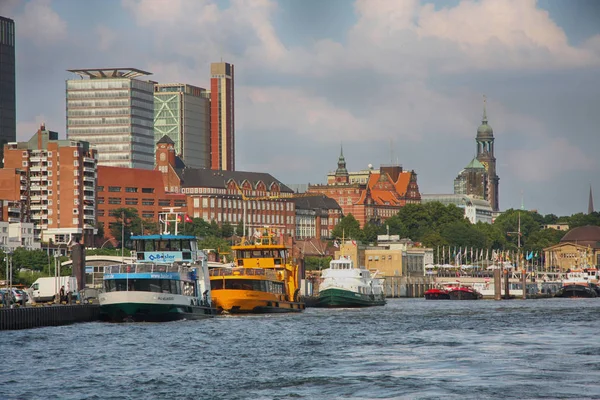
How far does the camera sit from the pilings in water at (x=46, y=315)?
100 metres

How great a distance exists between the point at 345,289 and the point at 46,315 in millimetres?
64997

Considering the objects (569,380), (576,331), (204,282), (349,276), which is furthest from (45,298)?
(569,380)

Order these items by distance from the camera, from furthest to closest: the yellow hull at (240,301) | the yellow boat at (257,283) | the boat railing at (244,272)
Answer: the boat railing at (244,272) → the yellow boat at (257,283) → the yellow hull at (240,301)

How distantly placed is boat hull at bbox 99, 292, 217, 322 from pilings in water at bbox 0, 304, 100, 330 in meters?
3.19

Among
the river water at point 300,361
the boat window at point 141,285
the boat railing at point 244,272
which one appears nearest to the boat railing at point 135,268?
the boat window at point 141,285

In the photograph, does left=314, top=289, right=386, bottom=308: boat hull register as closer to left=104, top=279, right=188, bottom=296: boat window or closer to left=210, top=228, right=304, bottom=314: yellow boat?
left=210, top=228, right=304, bottom=314: yellow boat

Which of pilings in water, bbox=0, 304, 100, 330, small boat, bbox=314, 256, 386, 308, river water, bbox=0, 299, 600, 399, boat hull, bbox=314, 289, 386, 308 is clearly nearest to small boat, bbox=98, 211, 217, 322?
river water, bbox=0, 299, 600, 399

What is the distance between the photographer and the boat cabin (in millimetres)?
117875

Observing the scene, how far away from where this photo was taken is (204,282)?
399 ft

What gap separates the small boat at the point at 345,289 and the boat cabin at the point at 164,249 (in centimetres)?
4930

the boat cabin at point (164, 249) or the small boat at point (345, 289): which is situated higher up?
the boat cabin at point (164, 249)

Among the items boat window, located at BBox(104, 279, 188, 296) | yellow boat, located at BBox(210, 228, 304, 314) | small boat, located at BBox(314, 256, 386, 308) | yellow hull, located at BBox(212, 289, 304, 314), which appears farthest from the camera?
small boat, located at BBox(314, 256, 386, 308)

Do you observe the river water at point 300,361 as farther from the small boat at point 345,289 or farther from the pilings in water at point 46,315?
the small boat at point 345,289

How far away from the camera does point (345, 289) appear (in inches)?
6594
